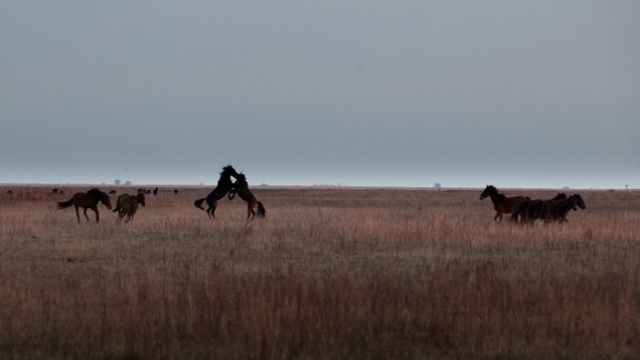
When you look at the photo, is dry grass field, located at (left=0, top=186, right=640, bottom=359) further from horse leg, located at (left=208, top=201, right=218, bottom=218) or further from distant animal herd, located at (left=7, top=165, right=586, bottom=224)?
horse leg, located at (left=208, top=201, right=218, bottom=218)

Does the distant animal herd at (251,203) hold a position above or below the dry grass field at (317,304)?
above

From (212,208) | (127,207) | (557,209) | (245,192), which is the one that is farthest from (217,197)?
(557,209)

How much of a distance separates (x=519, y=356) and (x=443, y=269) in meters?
4.86

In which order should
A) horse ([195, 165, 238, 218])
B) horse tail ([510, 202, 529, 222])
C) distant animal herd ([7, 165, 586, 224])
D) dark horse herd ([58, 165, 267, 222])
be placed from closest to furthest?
distant animal herd ([7, 165, 586, 224])
horse tail ([510, 202, 529, 222])
dark horse herd ([58, 165, 267, 222])
horse ([195, 165, 238, 218])

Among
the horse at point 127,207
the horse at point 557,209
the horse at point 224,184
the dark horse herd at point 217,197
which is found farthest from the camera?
the horse at point 224,184

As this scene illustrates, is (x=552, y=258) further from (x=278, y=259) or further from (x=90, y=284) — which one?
(x=90, y=284)

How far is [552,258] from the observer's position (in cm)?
1574

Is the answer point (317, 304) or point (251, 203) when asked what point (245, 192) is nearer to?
point (251, 203)

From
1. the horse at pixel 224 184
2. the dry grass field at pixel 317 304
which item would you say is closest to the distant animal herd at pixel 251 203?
the horse at pixel 224 184

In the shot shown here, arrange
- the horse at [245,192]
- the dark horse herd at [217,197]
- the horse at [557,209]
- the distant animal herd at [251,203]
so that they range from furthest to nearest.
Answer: the horse at [245,192] → the dark horse herd at [217,197] → the distant animal herd at [251,203] → the horse at [557,209]

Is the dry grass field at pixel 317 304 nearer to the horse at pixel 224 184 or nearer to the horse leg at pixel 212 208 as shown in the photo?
the horse leg at pixel 212 208

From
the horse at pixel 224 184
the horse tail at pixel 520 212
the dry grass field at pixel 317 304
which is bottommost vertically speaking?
the dry grass field at pixel 317 304

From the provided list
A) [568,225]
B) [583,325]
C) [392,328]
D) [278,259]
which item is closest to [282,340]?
[392,328]

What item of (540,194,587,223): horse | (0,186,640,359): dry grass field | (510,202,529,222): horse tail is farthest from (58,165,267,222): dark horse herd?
(0,186,640,359): dry grass field
